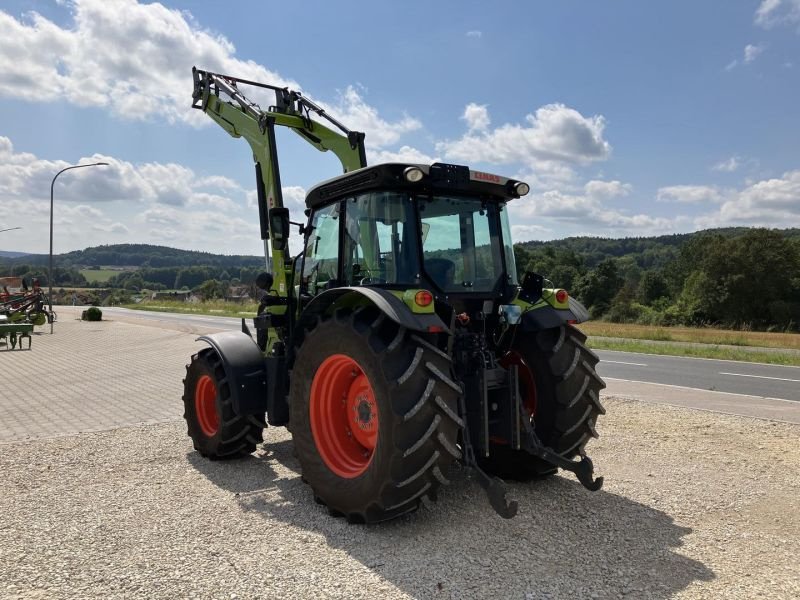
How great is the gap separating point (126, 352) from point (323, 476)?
14.7m

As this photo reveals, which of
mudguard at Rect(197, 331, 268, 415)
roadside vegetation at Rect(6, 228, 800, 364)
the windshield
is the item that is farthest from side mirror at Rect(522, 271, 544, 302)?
roadside vegetation at Rect(6, 228, 800, 364)

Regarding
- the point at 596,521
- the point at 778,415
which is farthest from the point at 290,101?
the point at 778,415

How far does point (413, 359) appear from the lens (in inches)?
154

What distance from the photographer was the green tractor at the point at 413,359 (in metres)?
3.93

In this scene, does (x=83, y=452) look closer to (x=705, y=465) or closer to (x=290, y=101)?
(x=290, y=101)

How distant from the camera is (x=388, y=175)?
14.7ft

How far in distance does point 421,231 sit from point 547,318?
4.00 ft

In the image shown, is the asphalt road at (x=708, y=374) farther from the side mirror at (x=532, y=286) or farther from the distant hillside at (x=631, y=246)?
the distant hillside at (x=631, y=246)

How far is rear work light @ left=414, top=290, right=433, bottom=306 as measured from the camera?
13.1 ft

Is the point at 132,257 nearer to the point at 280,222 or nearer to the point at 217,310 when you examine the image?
the point at 217,310

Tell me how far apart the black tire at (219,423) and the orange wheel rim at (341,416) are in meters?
1.20

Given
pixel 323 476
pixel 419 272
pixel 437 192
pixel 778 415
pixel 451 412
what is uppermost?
pixel 437 192

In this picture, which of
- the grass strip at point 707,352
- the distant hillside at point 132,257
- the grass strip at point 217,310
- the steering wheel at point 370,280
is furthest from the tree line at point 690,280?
the distant hillside at point 132,257

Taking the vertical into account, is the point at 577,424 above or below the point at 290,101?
below
